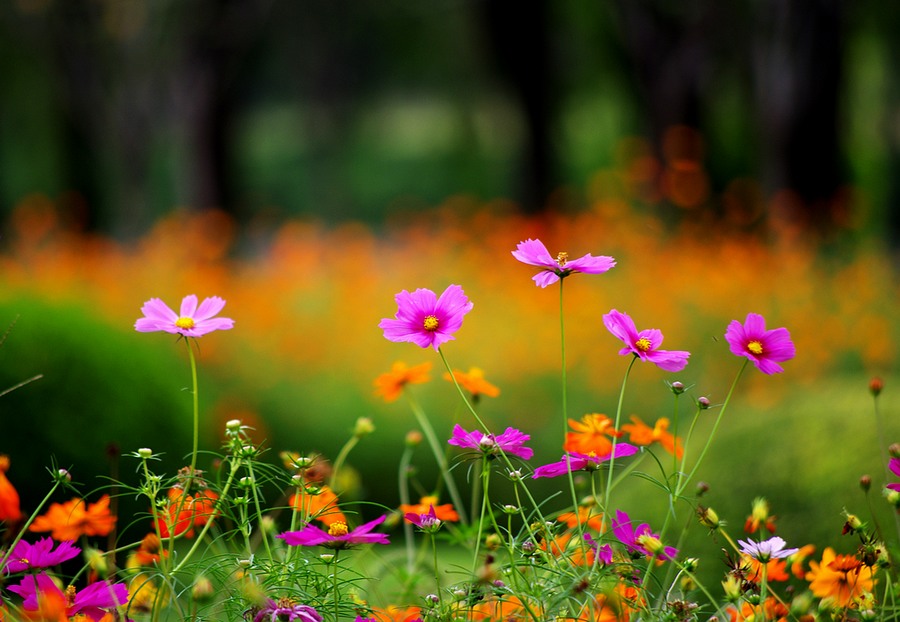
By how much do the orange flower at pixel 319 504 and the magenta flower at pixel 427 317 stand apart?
18 cm

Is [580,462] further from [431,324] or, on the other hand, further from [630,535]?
[431,324]

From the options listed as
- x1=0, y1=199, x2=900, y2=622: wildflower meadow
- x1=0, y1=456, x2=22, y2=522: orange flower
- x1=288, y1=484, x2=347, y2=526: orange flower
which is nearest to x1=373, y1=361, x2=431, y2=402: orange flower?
x1=0, y1=199, x2=900, y2=622: wildflower meadow

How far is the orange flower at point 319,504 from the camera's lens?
1.10m

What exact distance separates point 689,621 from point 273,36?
26953mm

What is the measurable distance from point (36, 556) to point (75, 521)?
131mm

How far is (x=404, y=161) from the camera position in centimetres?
2769

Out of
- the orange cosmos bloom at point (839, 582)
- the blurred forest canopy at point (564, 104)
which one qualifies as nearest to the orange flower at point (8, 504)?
the orange cosmos bloom at point (839, 582)

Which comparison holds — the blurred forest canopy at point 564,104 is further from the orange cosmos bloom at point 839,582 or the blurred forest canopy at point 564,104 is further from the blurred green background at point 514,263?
the orange cosmos bloom at point 839,582

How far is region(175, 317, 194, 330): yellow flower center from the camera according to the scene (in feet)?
3.58

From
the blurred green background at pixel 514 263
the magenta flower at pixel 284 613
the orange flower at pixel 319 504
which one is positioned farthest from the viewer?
the blurred green background at pixel 514 263

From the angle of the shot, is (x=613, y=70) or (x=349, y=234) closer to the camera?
(x=349, y=234)

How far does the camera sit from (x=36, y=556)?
1.04 metres

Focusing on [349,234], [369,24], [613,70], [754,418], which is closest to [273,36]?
[369,24]

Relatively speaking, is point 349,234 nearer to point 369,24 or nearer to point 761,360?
point 761,360
